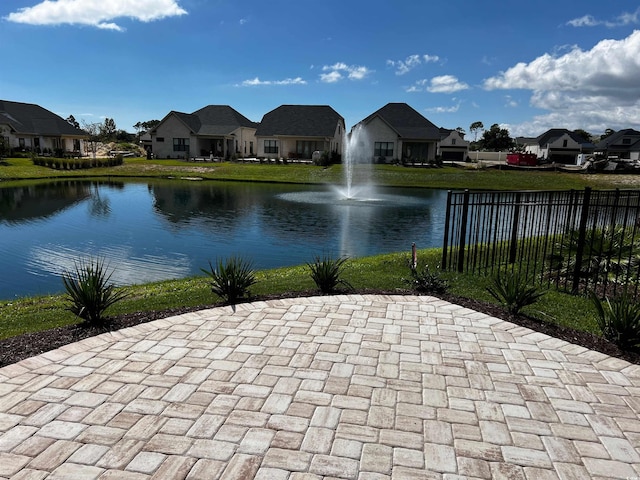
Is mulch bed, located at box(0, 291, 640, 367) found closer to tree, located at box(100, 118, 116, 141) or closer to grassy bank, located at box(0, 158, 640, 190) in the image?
grassy bank, located at box(0, 158, 640, 190)

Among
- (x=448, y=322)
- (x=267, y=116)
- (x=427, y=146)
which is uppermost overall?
(x=267, y=116)

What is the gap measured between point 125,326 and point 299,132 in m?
47.1

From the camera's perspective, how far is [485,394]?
4188 mm

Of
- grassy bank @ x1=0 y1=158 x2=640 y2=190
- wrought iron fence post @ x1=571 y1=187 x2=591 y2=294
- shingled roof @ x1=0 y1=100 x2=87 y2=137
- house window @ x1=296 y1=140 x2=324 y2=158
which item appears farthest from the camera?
shingled roof @ x1=0 y1=100 x2=87 y2=137

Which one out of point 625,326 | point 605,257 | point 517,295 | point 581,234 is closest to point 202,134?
point 605,257

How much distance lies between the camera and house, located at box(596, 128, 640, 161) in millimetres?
68375

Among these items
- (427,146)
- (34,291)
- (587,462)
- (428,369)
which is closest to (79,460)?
(428,369)

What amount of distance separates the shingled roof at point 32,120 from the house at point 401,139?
3800 cm

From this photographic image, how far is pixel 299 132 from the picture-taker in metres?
51.0

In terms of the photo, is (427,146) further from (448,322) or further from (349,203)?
(448,322)

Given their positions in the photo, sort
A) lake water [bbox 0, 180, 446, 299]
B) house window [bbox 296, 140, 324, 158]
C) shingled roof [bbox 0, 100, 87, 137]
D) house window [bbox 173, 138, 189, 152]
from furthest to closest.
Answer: shingled roof [bbox 0, 100, 87, 137] → house window [bbox 173, 138, 189, 152] → house window [bbox 296, 140, 324, 158] → lake water [bbox 0, 180, 446, 299]

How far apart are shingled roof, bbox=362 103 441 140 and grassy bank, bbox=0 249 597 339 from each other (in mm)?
42014

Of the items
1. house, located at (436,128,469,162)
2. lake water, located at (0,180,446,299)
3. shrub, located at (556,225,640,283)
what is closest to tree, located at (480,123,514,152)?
house, located at (436,128,469,162)

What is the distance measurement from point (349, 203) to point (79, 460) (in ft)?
72.7
